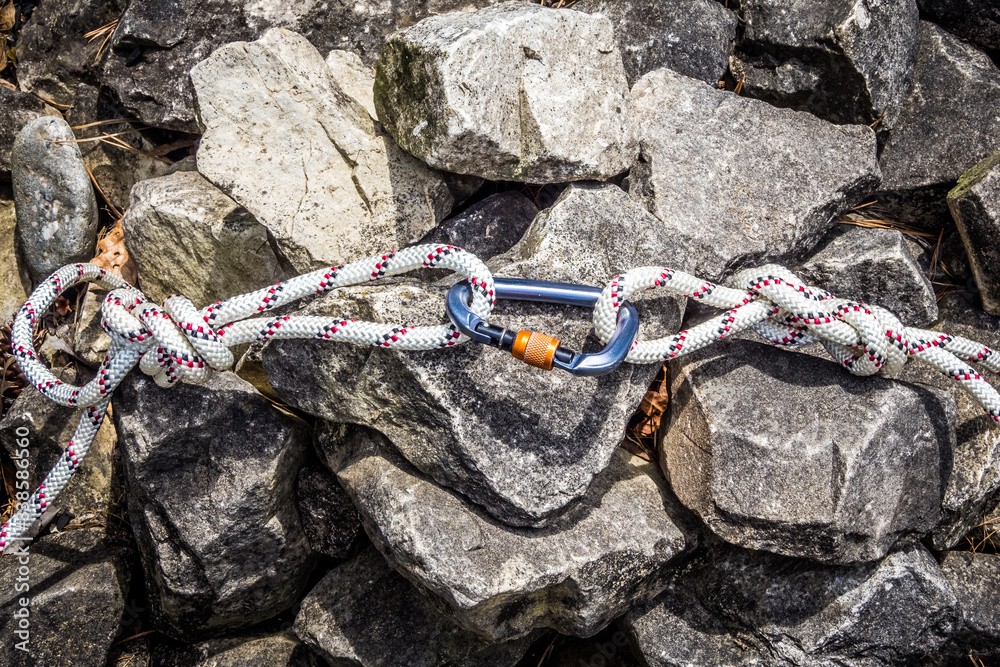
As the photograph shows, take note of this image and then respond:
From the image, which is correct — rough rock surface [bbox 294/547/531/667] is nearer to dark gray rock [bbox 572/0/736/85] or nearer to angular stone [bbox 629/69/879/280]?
angular stone [bbox 629/69/879/280]

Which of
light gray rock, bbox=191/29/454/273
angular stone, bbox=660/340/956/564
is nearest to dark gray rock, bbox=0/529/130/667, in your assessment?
light gray rock, bbox=191/29/454/273

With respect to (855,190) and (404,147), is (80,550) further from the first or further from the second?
(855,190)

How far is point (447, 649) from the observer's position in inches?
90.0

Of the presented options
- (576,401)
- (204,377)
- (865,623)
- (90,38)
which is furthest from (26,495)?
(865,623)

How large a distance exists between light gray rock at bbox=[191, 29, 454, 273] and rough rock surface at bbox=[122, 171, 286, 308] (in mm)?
205

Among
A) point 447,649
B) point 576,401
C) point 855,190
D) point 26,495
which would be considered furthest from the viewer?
point 26,495

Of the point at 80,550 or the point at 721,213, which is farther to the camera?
the point at 80,550

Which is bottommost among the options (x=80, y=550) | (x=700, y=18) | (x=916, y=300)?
(x=80, y=550)

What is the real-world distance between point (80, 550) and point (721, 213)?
8.34 feet

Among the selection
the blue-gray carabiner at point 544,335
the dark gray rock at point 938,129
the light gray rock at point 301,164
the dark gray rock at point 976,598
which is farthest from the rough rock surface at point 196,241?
the dark gray rock at point 976,598

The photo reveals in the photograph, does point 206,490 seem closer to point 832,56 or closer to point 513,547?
point 513,547

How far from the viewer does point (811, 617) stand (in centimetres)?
221

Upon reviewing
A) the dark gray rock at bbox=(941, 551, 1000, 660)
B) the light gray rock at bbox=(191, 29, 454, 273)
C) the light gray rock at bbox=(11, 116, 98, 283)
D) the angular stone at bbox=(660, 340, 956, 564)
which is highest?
the light gray rock at bbox=(191, 29, 454, 273)

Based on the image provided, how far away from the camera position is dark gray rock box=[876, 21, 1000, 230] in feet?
8.45
